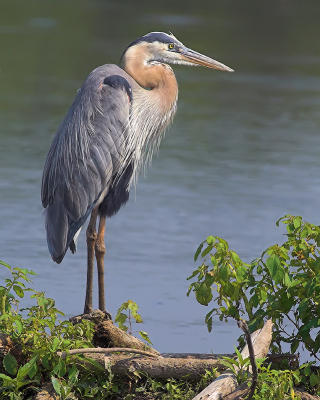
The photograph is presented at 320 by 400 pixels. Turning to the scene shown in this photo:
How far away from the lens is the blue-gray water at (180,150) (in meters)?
6.68

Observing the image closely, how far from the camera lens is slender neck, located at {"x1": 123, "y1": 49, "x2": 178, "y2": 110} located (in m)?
6.19

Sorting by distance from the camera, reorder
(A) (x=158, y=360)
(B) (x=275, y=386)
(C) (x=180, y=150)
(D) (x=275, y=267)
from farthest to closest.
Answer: (C) (x=180, y=150) → (A) (x=158, y=360) → (D) (x=275, y=267) → (B) (x=275, y=386)

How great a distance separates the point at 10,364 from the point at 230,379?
0.91 metres

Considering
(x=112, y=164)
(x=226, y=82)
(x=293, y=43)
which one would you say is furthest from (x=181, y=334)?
(x=293, y=43)

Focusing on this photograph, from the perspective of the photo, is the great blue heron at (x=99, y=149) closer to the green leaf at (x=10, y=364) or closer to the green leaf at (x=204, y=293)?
the green leaf at (x=204, y=293)

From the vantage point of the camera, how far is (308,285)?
435cm

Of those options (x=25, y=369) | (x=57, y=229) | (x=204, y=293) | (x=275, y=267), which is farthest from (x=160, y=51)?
(x=25, y=369)

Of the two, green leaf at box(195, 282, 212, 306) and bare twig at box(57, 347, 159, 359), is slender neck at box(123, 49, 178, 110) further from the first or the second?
bare twig at box(57, 347, 159, 359)

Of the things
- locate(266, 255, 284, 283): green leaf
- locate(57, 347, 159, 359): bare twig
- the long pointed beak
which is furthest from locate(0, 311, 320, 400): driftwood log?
the long pointed beak

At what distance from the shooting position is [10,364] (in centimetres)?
423

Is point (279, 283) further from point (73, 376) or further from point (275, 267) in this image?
point (73, 376)

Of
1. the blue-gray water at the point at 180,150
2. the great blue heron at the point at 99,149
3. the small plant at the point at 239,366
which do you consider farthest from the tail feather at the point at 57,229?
the small plant at the point at 239,366

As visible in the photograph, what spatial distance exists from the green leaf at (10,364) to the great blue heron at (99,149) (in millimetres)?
1308

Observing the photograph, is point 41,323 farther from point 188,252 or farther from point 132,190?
point 132,190
